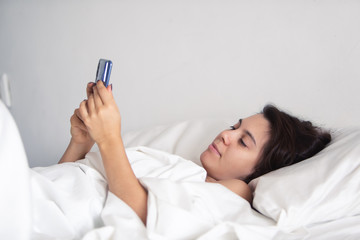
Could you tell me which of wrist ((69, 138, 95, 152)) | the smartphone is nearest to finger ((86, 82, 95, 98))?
the smartphone

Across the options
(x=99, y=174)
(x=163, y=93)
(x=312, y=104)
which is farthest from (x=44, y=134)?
(x=312, y=104)

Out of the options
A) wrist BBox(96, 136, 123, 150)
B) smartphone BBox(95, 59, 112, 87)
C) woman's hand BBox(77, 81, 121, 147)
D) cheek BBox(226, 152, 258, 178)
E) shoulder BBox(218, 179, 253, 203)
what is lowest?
shoulder BBox(218, 179, 253, 203)

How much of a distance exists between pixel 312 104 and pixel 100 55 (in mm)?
1045

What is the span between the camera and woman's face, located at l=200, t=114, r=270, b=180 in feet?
3.97

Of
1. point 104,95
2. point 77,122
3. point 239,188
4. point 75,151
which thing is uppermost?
point 104,95

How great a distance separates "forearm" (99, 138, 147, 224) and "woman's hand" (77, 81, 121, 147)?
20mm

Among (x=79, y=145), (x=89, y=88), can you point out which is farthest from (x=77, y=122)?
(x=89, y=88)

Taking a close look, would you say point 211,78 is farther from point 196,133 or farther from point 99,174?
point 99,174

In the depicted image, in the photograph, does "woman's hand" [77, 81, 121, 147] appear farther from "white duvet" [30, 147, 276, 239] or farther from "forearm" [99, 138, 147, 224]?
"white duvet" [30, 147, 276, 239]

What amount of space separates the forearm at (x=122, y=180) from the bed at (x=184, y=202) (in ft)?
0.08

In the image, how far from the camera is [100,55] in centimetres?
193

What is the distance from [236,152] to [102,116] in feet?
1.59

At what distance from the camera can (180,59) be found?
179 cm

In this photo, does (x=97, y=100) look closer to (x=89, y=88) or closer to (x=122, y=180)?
(x=89, y=88)
